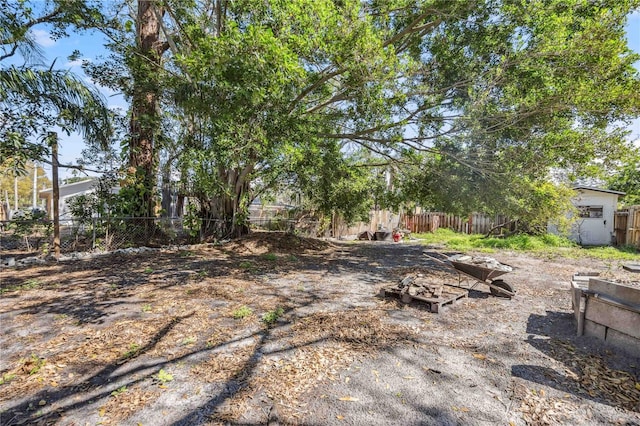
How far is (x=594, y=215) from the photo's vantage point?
1466cm

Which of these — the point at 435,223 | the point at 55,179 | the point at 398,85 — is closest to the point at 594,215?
the point at 435,223

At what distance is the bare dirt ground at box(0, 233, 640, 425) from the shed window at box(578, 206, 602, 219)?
11994 millimetres

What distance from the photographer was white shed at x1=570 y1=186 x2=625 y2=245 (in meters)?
14.3

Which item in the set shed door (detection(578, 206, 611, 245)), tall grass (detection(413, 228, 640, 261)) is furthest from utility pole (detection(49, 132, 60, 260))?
shed door (detection(578, 206, 611, 245))

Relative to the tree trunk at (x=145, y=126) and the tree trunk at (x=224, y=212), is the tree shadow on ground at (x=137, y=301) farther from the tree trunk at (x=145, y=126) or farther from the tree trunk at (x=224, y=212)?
the tree trunk at (x=224, y=212)

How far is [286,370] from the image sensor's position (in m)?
2.87

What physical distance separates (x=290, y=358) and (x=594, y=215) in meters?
17.5

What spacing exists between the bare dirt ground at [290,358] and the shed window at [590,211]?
11994 mm

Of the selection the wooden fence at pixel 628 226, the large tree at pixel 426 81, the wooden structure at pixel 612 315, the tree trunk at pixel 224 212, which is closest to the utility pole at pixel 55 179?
the large tree at pixel 426 81

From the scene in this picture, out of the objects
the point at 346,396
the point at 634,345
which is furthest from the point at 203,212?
the point at 634,345

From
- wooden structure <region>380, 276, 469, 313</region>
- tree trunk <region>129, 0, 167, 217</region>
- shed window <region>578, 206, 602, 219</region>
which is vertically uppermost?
tree trunk <region>129, 0, 167, 217</region>

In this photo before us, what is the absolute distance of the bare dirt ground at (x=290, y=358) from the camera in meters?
2.33

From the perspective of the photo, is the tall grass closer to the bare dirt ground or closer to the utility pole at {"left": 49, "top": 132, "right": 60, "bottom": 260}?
the bare dirt ground

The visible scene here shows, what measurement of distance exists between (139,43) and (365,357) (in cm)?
1035
